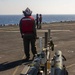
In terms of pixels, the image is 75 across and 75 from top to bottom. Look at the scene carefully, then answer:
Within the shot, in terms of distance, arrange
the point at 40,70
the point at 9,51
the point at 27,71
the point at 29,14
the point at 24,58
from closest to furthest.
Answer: the point at 27,71 → the point at 40,70 → the point at 29,14 → the point at 24,58 → the point at 9,51


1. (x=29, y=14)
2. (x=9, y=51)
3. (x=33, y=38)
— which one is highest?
(x=29, y=14)

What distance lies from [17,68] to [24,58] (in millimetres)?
2214

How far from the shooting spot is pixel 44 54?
9039 mm

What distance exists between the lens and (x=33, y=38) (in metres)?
14.0

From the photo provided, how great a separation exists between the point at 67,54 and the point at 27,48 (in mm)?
2460

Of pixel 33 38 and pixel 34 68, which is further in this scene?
pixel 33 38

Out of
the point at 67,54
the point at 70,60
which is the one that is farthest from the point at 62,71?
the point at 67,54

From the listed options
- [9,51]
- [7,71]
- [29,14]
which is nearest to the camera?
Result: [7,71]

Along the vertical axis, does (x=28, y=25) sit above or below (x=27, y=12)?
below

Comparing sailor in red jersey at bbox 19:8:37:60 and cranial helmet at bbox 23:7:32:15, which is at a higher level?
cranial helmet at bbox 23:7:32:15

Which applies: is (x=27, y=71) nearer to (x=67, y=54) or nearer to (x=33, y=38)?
(x=33, y=38)

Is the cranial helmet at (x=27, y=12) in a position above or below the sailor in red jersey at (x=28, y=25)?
above

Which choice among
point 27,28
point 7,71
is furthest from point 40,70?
point 27,28

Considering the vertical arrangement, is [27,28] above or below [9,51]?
above
